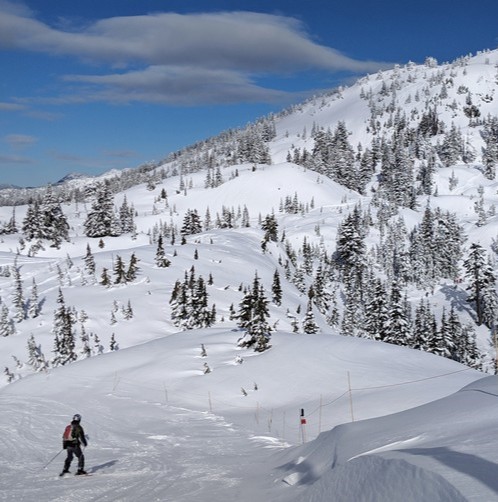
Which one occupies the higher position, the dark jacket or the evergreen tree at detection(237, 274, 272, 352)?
the dark jacket

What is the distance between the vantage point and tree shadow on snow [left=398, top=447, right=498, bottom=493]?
495cm

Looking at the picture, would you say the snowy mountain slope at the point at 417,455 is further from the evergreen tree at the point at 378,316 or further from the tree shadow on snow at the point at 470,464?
the evergreen tree at the point at 378,316

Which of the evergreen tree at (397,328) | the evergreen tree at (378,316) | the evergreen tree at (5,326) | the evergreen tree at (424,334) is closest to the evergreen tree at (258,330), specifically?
the evergreen tree at (5,326)

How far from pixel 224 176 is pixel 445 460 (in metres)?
183

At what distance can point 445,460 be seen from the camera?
226 inches

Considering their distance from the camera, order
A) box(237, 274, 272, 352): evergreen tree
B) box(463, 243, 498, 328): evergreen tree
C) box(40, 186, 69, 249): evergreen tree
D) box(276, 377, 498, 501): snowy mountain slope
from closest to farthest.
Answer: box(276, 377, 498, 501): snowy mountain slope
box(237, 274, 272, 352): evergreen tree
box(463, 243, 498, 328): evergreen tree
box(40, 186, 69, 249): evergreen tree

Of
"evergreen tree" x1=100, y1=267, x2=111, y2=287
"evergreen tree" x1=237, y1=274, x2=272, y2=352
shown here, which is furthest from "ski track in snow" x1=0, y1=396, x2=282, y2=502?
"evergreen tree" x1=100, y1=267, x2=111, y2=287

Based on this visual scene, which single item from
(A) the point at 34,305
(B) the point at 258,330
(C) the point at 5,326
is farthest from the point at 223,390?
(A) the point at 34,305

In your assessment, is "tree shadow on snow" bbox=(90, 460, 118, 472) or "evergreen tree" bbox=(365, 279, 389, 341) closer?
"tree shadow on snow" bbox=(90, 460, 118, 472)

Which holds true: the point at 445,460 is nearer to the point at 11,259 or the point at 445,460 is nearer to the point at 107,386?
the point at 107,386

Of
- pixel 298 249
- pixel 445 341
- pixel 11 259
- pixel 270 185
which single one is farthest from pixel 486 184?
pixel 11 259

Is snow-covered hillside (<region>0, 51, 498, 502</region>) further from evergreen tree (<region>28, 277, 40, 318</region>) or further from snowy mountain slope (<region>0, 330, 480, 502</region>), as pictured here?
Answer: evergreen tree (<region>28, 277, 40, 318</region>)

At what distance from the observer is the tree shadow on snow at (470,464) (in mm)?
4949

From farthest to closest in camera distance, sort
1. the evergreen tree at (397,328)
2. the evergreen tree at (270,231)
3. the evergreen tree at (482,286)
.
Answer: the evergreen tree at (270,231) → the evergreen tree at (482,286) → the evergreen tree at (397,328)
